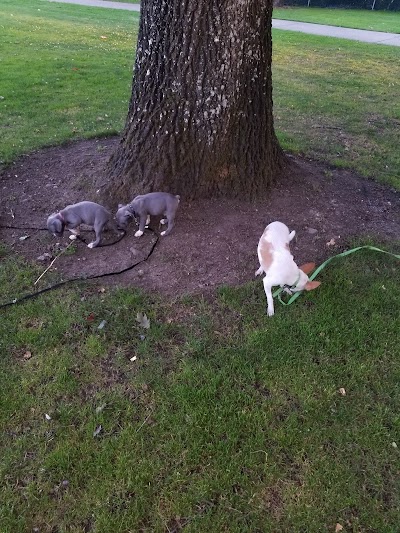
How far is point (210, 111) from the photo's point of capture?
4168 millimetres

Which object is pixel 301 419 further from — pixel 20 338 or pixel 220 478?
pixel 20 338

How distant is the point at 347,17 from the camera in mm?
23500

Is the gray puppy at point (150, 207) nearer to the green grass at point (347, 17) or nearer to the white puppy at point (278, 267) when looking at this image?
the white puppy at point (278, 267)

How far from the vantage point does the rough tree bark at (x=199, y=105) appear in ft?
12.9

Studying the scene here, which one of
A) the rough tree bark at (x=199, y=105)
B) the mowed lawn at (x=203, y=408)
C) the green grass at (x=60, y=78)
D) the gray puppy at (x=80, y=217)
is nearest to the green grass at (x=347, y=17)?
the green grass at (x=60, y=78)

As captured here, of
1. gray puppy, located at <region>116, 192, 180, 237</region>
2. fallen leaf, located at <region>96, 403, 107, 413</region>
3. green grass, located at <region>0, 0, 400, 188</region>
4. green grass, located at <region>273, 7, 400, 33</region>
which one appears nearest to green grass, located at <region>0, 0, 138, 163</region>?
green grass, located at <region>0, 0, 400, 188</region>

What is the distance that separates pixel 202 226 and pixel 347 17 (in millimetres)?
23684

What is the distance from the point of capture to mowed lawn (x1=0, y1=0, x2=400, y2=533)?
8.06 ft

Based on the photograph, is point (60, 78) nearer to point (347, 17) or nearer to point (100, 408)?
point (100, 408)

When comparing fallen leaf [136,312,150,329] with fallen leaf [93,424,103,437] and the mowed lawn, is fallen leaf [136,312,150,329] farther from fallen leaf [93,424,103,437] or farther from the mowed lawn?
fallen leaf [93,424,103,437]

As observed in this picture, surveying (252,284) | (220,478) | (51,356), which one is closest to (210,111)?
(252,284)

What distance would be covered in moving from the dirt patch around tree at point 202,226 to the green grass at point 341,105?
925 millimetres

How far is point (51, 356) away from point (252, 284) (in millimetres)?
1592

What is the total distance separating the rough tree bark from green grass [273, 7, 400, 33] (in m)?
18.0
